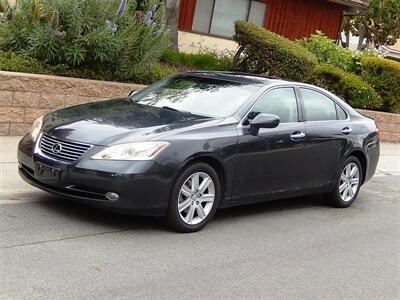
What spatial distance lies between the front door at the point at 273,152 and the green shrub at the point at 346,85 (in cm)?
789

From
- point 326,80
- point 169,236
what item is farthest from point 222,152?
point 326,80

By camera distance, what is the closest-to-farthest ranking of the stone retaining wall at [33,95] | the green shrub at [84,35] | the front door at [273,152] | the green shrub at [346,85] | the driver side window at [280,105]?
1. the front door at [273,152]
2. the driver side window at [280,105]
3. the stone retaining wall at [33,95]
4. the green shrub at [84,35]
5. the green shrub at [346,85]

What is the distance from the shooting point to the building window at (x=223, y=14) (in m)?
19.8

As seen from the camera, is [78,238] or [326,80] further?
[326,80]

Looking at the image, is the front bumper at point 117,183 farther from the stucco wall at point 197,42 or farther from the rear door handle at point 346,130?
the stucco wall at point 197,42

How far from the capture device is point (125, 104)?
7.21m

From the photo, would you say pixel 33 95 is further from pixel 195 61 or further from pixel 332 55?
pixel 332 55

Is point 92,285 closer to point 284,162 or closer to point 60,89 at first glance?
point 284,162

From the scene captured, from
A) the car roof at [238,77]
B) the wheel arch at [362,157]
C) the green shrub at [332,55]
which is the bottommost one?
the wheel arch at [362,157]

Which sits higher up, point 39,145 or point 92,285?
point 39,145

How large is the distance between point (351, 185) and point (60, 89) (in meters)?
4.58

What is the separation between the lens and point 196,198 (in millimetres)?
6297

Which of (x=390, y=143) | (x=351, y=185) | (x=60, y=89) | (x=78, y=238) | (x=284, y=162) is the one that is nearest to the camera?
(x=78, y=238)

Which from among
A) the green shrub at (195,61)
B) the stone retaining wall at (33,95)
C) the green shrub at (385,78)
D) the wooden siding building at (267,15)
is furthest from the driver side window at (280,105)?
the wooden siding building at (267,15)
